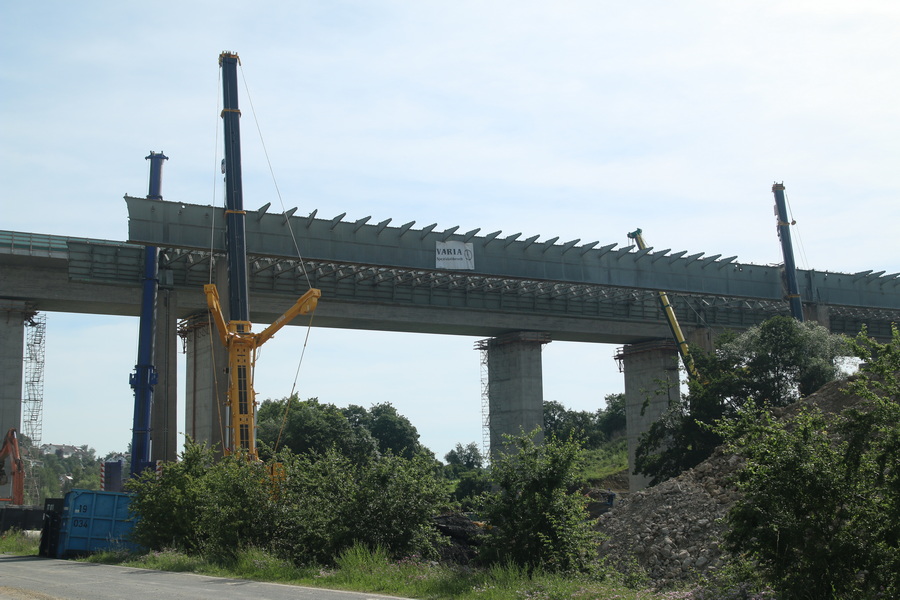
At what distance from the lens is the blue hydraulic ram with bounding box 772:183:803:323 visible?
5653cm

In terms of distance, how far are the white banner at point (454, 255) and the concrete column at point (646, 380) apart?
1583cm

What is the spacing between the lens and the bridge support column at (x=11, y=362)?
40.5 metres

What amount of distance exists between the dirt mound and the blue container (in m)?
14.8

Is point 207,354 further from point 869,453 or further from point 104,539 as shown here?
point 869,453

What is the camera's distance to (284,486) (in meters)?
23.3

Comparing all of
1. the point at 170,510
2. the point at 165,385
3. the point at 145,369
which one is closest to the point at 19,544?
the point at 170,510

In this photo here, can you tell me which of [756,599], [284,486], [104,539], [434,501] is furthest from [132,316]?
[756,599]

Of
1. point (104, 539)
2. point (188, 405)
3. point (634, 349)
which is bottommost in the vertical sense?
point (104, 539)

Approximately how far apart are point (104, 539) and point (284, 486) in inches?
314

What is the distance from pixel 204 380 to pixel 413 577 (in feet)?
96.0

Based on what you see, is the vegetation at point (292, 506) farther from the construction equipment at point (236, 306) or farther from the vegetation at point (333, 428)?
the vegetation at point (333, 428)

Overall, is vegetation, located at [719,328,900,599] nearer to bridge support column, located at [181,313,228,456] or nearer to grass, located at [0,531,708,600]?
grass, located at [0,531,708,600]

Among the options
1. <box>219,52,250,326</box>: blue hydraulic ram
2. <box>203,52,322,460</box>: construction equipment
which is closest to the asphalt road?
<box>203,52,322,460</box>: construction equipment

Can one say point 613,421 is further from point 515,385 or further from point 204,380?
point 204,380
